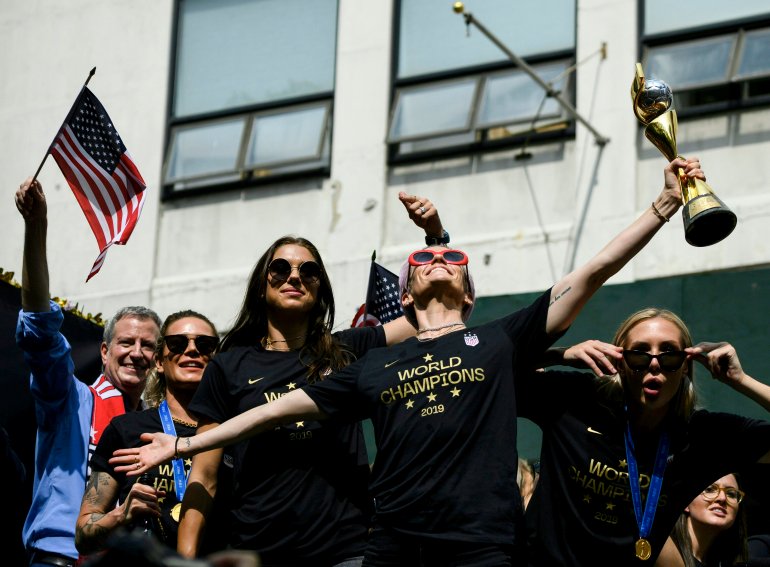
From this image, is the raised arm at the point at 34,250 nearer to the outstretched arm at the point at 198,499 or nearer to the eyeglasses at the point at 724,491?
the outstretched arm at the point at 198,499

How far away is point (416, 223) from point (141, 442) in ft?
5.24

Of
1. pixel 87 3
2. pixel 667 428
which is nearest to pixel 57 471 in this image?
pixel 667 428

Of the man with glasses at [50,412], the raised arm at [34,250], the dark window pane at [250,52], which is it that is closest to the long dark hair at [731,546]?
the man with glasses at [50,412]

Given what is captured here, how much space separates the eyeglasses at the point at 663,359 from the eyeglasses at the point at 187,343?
7.28 feet

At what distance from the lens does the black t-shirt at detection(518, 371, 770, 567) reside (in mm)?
6238

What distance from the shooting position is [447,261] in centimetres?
668

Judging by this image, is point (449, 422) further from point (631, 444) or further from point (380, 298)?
point (380, 298)

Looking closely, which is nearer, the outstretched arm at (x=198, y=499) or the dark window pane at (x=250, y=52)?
the outstretched arm at (x=198, y=499)

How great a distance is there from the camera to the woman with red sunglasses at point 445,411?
6.00 metres

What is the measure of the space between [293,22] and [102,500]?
8.75m

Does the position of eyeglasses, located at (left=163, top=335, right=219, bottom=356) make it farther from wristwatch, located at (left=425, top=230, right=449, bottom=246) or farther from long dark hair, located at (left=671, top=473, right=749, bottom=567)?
long dark hair, located at (left=671, top=473, right=749, bottom=567)

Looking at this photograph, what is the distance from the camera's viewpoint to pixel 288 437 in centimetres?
677

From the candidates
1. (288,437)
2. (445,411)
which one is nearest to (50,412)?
(288,437)

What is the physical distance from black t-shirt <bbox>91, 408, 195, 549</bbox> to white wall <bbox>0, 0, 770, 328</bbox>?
5.98 metres
